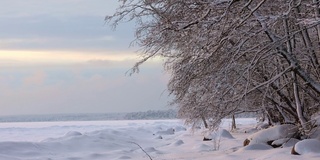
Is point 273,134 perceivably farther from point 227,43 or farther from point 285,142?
point 227,43

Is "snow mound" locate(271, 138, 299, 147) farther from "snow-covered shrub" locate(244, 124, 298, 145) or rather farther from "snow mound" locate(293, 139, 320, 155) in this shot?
"snow mound" locate(293, 139, 320, 155)

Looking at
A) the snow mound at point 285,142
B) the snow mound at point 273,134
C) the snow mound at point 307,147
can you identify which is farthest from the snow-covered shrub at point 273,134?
the snow mound at point 307,147

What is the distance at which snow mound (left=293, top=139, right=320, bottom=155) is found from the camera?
434 inches

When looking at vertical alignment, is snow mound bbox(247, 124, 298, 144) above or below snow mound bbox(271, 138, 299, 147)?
above

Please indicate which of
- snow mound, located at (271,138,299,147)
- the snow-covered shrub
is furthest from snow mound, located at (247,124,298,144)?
snow mound, located at (271,138,299,147)

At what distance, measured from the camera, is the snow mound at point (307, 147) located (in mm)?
11031

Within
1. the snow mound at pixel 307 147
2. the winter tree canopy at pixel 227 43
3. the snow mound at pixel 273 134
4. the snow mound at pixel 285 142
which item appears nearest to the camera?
the winter tree canopy at pixel 227 43

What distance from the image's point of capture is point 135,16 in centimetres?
1175

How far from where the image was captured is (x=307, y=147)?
11141 mm

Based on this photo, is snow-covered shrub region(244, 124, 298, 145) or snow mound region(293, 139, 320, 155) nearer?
snow mound region(293, 139, 320, 155)

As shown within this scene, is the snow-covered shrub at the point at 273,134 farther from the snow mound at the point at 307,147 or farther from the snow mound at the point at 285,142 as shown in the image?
the snow mound at the point at 307,147

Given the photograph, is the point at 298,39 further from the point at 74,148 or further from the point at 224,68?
the point at 74,148

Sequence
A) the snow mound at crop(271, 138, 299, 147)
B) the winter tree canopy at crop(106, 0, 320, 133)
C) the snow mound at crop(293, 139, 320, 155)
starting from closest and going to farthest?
the winter tree canopy at crop(106, 0, 320, 133), the snow mound at crop(293, 139, 320, 155), the snow mound at crop(271, 138, 299, 147)

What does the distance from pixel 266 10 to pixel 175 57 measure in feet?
12.5
